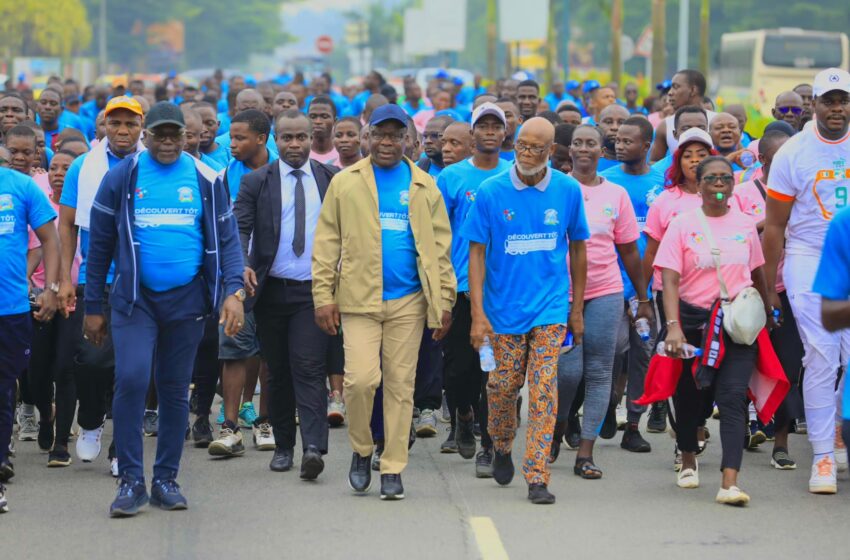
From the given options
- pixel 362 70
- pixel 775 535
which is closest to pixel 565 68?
pixel 775 535

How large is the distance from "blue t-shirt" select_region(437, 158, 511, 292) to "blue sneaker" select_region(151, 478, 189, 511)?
2121mm

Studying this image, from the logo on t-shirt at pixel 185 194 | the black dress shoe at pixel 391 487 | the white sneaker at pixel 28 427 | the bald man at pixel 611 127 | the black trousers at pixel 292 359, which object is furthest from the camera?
the bald man at pixel 611 127

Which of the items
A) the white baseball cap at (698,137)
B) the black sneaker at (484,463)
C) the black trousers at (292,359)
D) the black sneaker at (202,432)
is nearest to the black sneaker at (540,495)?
the black sneaker at (484,463)

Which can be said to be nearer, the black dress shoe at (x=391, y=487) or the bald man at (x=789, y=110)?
the black dress shoe at (x=391, y=487)

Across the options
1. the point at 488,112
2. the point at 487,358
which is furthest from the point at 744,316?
the point at 488,112

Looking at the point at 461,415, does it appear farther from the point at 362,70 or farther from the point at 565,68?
the point at 362,70

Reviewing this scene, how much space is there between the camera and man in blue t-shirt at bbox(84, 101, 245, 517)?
7891mm

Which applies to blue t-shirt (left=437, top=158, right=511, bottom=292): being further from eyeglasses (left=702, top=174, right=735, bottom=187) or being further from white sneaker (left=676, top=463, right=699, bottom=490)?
white sneaker (left=676, top=463, right=699, bottom=490)

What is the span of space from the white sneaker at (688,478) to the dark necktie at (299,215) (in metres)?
2.40

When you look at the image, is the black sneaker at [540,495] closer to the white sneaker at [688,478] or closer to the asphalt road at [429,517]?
the asphalt road at [429,517]

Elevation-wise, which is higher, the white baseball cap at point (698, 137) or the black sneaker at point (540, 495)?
the white baseball cap at point (698, 137)

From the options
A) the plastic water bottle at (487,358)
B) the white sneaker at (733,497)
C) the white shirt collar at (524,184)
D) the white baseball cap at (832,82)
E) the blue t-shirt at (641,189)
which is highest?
the white baseball cap at (832,82)

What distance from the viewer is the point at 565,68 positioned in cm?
4750

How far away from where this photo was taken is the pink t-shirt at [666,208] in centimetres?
930
